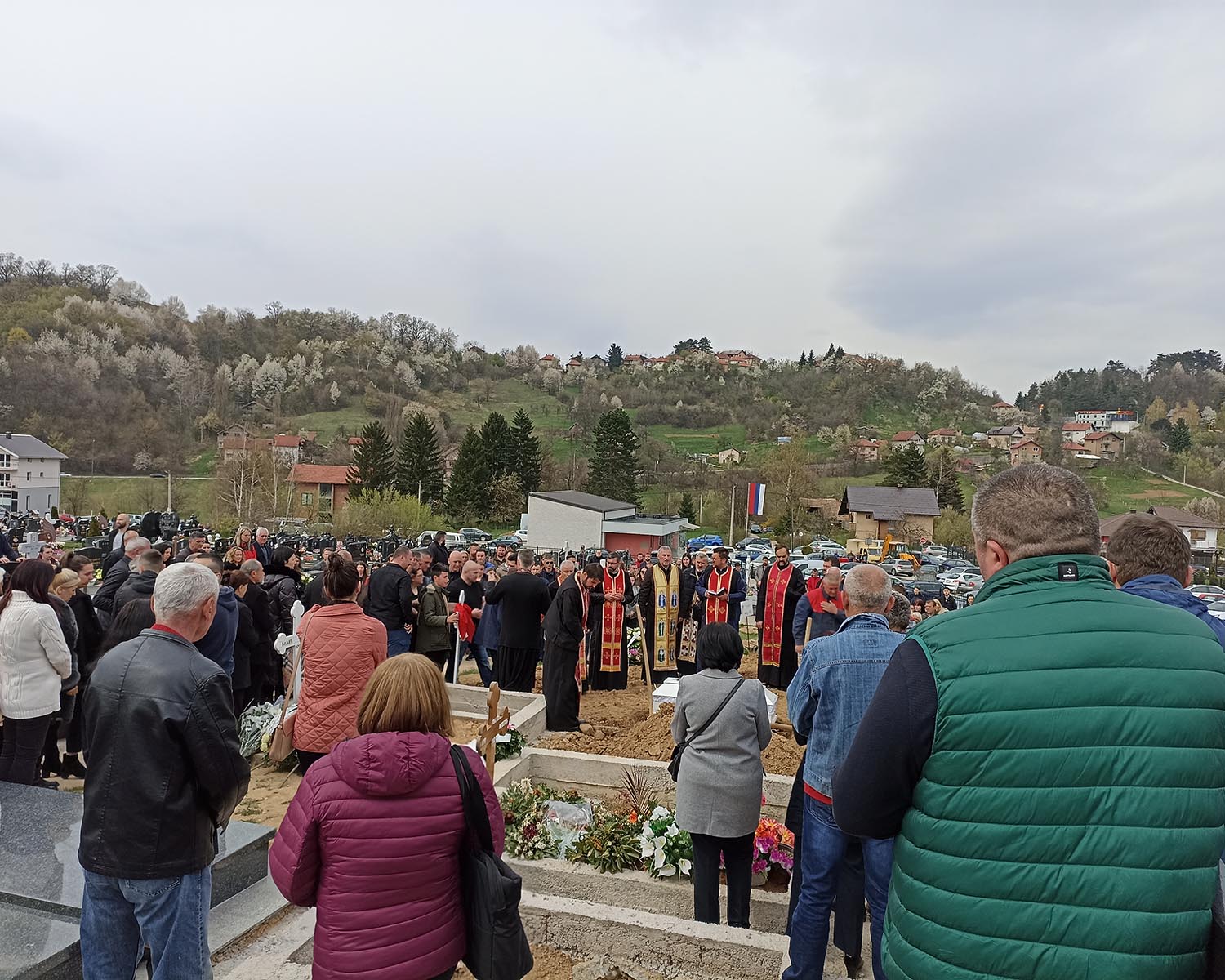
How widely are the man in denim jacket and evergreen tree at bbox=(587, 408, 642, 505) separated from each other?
6014 cm

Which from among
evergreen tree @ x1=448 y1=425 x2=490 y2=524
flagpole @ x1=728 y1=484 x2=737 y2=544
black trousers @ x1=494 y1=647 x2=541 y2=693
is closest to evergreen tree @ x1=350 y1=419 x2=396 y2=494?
evergreen tree @ x1=448 y1=425 x2=490 y2=524

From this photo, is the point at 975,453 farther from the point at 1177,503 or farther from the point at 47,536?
the point at 47,536

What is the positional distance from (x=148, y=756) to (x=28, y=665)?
3.20m

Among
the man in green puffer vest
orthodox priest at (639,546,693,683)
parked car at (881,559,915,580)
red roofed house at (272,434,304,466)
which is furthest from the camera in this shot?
red roofed house at (272,434,304,466)

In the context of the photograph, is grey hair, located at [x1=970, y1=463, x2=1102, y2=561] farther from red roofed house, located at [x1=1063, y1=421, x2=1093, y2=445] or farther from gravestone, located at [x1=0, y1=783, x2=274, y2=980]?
red roofed house, located at [x1=1063, y1=421, x2=1093, y2=445]

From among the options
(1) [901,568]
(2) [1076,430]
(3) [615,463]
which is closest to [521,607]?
(1) [901,568]

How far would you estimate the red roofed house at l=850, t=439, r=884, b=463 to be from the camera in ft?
274

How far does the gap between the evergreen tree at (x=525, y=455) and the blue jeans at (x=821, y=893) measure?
2308 inches

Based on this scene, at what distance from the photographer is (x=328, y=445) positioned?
85.9 metres

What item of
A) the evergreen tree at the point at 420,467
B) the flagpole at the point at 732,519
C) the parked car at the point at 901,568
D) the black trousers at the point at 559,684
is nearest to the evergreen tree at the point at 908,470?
the flagpole at the point at 732,519

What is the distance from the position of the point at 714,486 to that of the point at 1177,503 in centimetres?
4479

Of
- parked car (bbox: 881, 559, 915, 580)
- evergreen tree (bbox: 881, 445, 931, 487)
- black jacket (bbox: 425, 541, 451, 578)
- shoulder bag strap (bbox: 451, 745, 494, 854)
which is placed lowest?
parked car (bbox: 881, 559, 915, 580)

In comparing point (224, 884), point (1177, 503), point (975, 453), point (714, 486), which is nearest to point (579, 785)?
point (224, 884)

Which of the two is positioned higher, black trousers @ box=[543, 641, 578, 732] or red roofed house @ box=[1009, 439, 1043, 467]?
red roofed house @ box=[1009, 439, 1043, 467]
